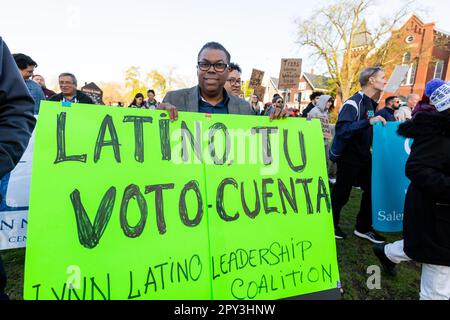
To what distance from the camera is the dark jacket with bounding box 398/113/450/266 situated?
5.49 feet

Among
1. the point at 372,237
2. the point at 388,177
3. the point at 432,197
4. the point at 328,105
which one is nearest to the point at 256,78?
the point at 328,105

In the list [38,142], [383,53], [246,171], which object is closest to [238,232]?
[246,171]

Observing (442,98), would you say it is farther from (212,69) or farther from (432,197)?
(212,69)

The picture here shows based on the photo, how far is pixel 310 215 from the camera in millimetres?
1630

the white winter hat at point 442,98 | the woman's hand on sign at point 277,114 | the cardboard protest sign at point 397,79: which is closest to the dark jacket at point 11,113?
the woman's hand on sign at point 277,114

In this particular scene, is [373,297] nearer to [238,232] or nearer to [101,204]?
[238,232]

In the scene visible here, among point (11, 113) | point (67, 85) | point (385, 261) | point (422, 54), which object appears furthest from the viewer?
point (422, 54)

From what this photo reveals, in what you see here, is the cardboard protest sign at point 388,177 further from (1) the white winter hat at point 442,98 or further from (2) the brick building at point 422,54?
(2) the brick building at point 422,54

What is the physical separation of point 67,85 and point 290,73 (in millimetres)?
4459

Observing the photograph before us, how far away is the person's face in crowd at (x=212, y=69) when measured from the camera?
1810 mm

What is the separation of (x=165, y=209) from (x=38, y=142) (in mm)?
667

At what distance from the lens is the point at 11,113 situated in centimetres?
114

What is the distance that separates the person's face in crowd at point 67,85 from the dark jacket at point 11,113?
2.51 metres

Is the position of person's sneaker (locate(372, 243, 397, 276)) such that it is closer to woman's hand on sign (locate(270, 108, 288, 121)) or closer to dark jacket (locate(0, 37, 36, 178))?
woman's hand on sign (locate(270, 108, 288, 121))
